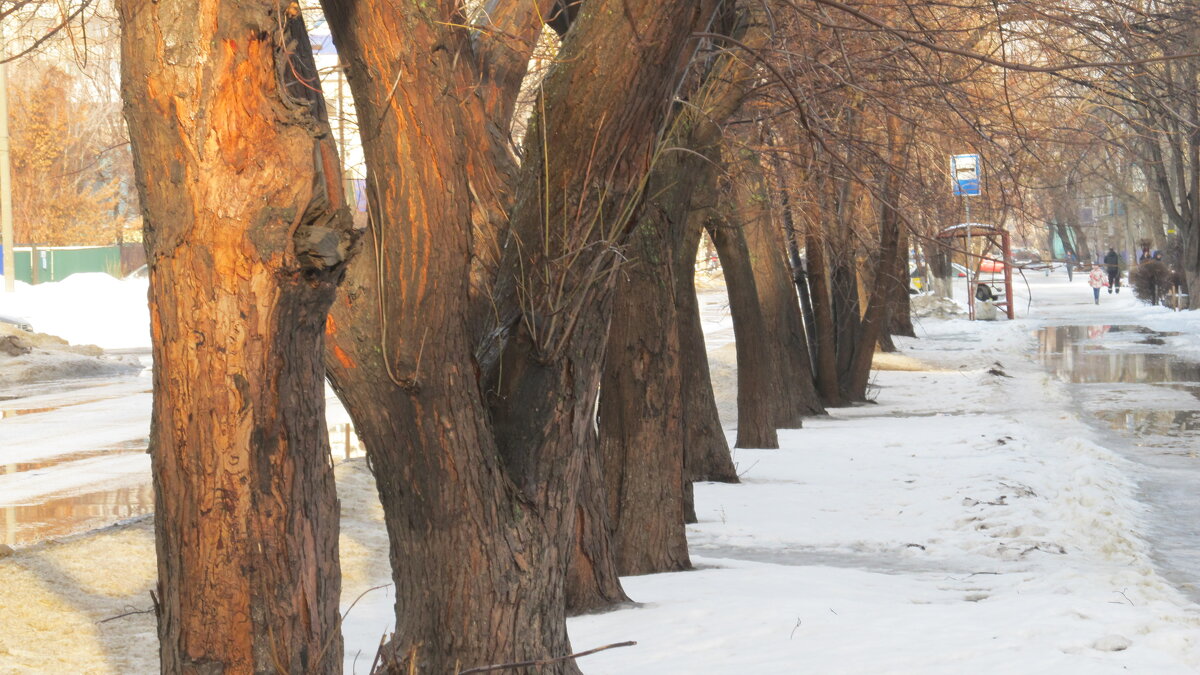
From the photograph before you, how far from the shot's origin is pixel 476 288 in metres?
4.45

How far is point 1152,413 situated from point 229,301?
14349 mm

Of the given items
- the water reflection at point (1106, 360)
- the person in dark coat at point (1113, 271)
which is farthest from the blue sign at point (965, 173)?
the person in dark coat at point (1113, 271)

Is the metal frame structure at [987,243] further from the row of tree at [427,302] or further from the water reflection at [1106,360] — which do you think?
the water reflection at [1106,360]

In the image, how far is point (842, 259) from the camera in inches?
616

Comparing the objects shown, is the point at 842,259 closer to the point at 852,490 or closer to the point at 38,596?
the point at 852,490

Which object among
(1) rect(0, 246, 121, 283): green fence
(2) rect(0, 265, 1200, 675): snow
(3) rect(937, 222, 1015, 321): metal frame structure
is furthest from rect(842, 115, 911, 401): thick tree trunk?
(1) rect(0, 246, 121, 283): green fence

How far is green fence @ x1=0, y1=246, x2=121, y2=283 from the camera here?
135 ft

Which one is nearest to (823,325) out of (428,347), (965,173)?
(965,173)

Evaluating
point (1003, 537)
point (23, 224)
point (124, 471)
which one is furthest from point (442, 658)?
point (23, 224)

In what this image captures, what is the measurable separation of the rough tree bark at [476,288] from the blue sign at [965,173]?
275 inches

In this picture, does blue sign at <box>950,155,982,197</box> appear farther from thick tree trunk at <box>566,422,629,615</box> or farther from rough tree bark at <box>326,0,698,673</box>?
rough tree bark at <box>326,0,698,673</box>

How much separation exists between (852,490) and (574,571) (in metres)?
4.98

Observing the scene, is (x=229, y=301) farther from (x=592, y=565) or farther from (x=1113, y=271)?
(x=1113, y=271)

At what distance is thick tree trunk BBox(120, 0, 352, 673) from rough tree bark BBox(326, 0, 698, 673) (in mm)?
1038
